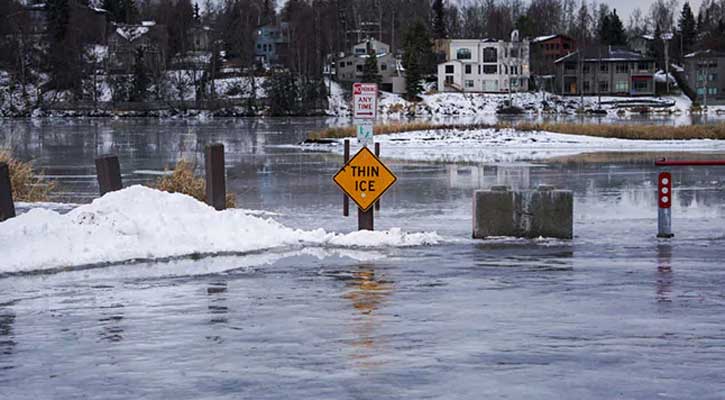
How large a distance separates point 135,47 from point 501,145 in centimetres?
10719

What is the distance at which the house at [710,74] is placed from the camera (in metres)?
149

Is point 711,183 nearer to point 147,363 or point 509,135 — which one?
point 147,363

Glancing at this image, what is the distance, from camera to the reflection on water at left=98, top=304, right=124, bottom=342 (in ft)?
30.8

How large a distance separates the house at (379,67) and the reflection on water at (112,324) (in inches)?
5331

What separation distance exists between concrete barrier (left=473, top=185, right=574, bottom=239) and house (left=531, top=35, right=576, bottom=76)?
143523 mm

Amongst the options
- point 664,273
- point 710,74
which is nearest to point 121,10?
point 710,74

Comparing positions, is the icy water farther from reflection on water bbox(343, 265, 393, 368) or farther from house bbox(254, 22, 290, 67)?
house bbox(254, 22, 290, 67)

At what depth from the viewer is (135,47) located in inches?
5950

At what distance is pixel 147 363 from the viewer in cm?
835

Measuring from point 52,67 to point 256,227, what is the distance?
5343 inches

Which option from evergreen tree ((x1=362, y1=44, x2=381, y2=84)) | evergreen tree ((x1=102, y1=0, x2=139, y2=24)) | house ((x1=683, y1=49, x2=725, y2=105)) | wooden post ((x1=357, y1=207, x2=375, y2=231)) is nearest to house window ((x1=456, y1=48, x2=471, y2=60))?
evergreen tree ((x1=362, y1=44, x2=381, y2=84))

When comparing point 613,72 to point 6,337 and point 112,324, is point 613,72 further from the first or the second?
point 6,337

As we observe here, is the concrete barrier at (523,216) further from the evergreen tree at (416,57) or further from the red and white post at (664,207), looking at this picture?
the evergreen tree at (416,57)

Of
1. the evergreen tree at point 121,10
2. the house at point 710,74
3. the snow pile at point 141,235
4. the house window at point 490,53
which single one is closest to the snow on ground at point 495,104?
the house at point 710,74
